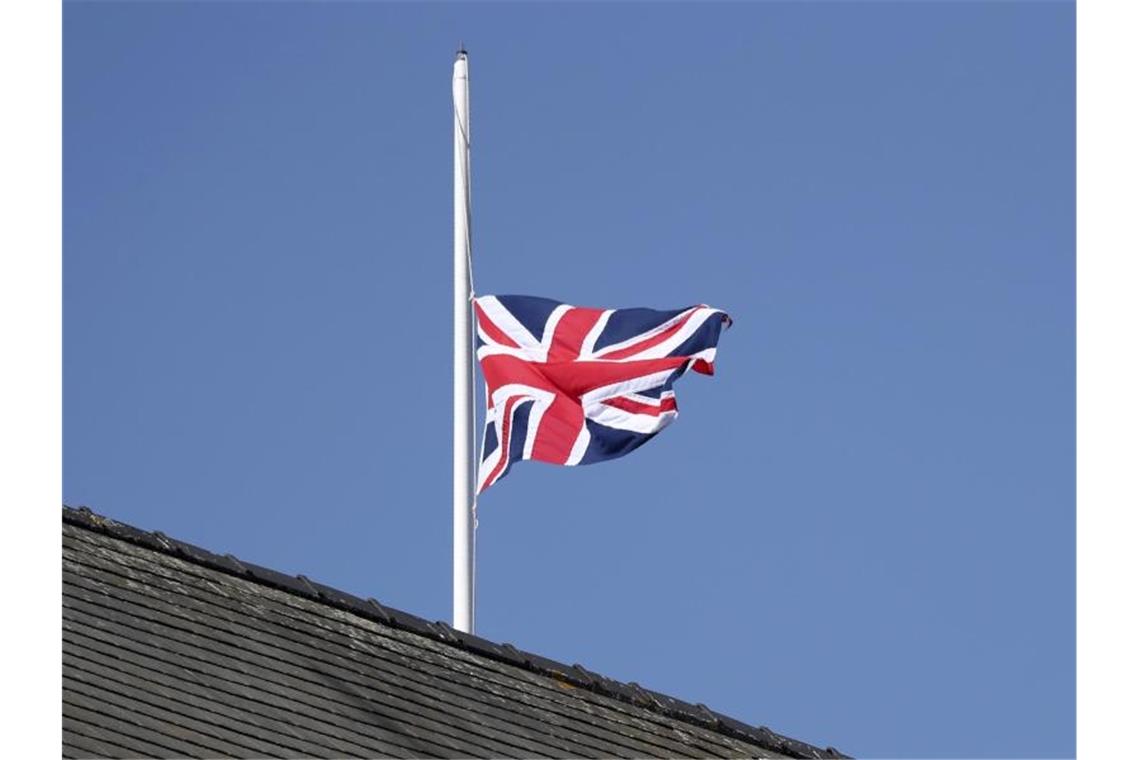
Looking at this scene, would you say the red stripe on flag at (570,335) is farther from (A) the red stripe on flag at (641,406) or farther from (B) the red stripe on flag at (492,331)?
(A) the red stripe on flag at (641,406)

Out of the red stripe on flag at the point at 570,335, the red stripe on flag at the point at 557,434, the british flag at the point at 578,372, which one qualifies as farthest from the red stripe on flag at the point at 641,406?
the red stripe on flag at the point at 570,335

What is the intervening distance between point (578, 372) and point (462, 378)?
882mm

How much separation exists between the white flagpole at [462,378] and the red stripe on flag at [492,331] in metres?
0.09

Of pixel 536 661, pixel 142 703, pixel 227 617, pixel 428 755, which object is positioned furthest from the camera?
pixel 536 661

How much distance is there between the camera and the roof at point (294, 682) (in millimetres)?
10008

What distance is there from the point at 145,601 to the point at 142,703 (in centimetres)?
129

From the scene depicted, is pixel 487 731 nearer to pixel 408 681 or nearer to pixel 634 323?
pixel 408 681

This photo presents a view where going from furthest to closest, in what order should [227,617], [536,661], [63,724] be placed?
[536,661] → [227,617] → [63,724]

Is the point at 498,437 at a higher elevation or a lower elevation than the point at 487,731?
higher

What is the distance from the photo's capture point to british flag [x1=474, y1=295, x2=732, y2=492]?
1686cm

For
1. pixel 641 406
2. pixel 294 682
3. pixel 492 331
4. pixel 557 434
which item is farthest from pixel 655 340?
pixel 294 682

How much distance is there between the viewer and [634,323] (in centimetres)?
1717

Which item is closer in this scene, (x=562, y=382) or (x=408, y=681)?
(x=408, y=681)
